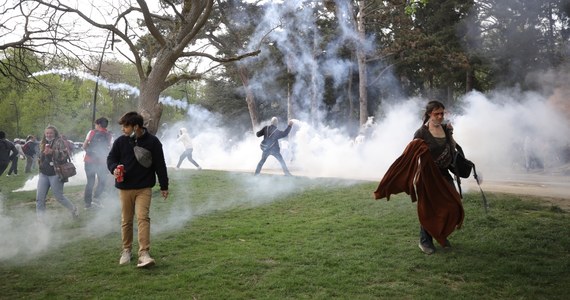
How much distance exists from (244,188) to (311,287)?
7810 mm

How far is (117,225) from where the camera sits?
8531 mm

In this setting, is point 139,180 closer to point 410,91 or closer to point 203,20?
point 203,20

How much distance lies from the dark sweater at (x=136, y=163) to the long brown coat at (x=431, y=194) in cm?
309

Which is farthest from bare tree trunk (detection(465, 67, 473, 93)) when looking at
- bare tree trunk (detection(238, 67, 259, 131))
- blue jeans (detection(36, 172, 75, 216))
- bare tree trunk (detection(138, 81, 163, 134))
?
blue jeans (detection(36, 172, 75, 216))

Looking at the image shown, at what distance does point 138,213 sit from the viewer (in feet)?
18.9

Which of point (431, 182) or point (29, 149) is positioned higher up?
point (29, 149)

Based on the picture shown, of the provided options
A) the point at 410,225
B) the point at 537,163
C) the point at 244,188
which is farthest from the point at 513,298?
the point at 537,163

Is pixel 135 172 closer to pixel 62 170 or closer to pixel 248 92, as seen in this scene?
pixel 62 170

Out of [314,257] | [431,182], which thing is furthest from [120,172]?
[431,182]

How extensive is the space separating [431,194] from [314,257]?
1637 mm

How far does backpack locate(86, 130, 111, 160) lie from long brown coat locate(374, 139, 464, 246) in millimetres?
6917

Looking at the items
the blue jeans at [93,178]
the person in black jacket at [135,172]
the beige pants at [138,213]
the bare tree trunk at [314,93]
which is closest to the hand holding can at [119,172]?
Result: the person in black jacket at [135,172]

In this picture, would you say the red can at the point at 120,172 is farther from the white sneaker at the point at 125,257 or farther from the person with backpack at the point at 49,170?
the person with backpack at the point at 49,170

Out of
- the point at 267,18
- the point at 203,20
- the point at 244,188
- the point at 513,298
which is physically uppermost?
the point at 267,18
